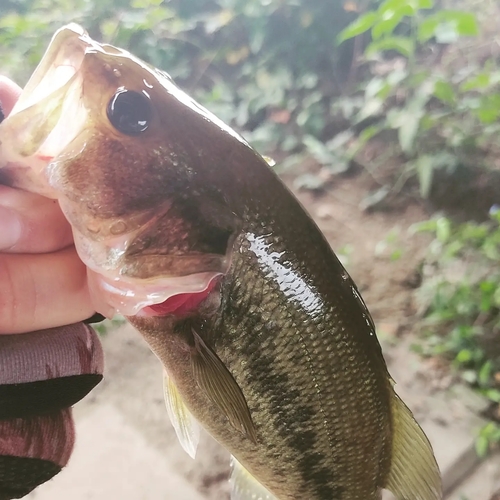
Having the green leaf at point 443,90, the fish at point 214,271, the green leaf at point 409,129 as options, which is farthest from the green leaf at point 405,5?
the fish at point 214,271

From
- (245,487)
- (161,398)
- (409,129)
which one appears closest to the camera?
(245,487)

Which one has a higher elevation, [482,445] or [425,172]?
[425,172]

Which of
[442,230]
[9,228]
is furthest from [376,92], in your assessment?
[9,228]

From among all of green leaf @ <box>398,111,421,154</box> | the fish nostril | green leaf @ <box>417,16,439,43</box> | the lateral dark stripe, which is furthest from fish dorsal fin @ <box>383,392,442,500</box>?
green leaf @ <box>417,16,439,43</box>

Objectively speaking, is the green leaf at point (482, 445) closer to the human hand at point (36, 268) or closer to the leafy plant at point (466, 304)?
the leafy plant at point (466, 304)

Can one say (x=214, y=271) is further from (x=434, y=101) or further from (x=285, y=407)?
(x=434, y=101)

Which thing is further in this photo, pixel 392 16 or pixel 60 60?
pixel 392 16
